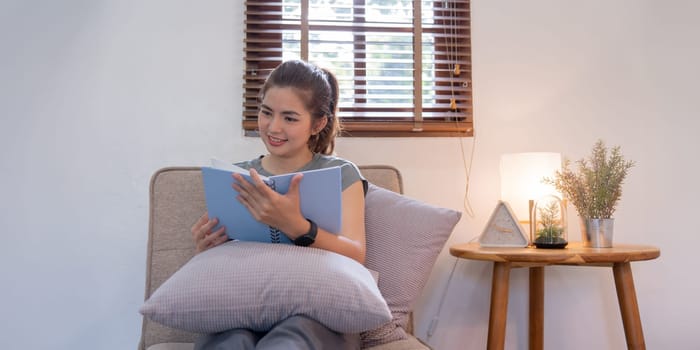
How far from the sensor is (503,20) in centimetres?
199

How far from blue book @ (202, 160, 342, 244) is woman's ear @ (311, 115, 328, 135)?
30 centimetres

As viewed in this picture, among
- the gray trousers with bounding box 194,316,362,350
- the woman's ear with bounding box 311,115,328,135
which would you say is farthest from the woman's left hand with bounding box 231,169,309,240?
the woman's ear with bounding box 311,115,328,135

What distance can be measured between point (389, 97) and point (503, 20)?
1.61 feet

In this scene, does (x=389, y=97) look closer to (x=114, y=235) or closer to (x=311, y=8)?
(x=311, y=8)

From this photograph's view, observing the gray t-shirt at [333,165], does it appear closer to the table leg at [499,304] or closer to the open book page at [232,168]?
the open book page at [232,168]

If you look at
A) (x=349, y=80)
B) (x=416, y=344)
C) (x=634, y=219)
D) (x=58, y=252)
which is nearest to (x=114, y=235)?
(x=58, y=252)

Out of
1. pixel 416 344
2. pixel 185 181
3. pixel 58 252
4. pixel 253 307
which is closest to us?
pixel 253 307

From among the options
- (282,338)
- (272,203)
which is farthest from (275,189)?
(282,338)

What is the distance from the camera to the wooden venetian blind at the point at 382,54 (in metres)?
1.92

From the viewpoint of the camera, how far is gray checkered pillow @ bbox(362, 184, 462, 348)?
140 centimetres

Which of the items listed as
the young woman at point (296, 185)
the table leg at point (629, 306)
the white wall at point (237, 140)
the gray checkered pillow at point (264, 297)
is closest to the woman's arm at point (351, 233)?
the young woman at point (296, 185)

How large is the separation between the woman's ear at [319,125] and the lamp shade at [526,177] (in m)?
0.64

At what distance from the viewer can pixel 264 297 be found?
1.02 metres

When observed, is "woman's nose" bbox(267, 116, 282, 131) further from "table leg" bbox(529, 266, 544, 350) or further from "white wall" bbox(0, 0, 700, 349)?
"table leg" bbox(529, 266, 544, 350)
